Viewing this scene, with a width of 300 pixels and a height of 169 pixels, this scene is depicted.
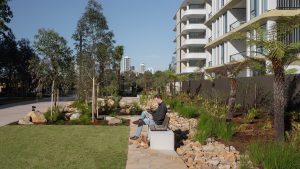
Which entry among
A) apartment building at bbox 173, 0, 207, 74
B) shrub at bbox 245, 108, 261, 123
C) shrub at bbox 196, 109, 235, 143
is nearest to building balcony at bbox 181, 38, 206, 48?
apartment building at bbox 173, 0, 207, 74

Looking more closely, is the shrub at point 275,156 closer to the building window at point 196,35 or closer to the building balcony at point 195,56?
the building balcony at point 195,56

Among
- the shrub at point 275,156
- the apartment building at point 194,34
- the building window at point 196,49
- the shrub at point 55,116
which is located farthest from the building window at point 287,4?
the building window at point 196,49

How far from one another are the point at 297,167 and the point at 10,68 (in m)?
58.3

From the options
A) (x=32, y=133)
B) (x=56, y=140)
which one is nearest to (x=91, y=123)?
(x=32, y=133)

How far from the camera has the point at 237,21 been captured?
3775 cm

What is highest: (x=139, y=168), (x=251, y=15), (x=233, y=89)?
(x=251, y=15)

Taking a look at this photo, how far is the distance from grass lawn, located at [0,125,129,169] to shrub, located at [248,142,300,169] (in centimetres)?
276

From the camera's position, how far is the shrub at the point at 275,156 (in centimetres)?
713

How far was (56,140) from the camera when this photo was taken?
12.5 m

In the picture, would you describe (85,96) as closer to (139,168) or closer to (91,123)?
(91,123)

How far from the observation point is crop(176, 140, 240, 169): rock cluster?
9156 mm

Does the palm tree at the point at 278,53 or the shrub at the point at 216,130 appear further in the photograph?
the shrub at the point at 216,130

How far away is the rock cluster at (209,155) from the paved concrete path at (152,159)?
317 millimetres

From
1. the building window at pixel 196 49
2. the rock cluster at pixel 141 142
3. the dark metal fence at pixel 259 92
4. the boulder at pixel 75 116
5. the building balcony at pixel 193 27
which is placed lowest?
the rock cluster at pixel 141 142
